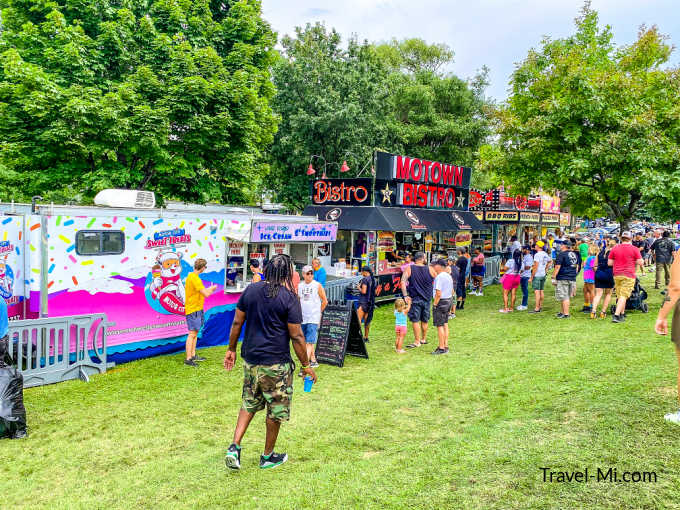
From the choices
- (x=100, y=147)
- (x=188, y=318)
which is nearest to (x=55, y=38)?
(x=100, y=147)

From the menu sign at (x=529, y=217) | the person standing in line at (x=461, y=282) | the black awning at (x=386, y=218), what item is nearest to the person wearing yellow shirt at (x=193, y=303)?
the black awning at (x=386, y=218)

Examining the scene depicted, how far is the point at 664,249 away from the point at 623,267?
18.7ft

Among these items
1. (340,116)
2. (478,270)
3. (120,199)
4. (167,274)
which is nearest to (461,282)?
(478,270)

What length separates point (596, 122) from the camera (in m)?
13.6

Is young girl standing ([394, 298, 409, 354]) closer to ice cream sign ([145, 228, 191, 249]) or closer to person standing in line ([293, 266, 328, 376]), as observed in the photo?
person standing in line ([293, 266, 328, 376])

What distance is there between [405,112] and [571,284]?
2253 cm

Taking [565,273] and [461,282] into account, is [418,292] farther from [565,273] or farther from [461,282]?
[461,282]

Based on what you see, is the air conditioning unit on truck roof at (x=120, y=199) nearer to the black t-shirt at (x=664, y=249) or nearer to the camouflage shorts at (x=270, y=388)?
the camouflage shorts at (x=270, y=388)

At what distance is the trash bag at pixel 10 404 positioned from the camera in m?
5.06

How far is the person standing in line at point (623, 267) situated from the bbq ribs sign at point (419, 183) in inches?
272

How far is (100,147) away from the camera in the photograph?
1356 cm

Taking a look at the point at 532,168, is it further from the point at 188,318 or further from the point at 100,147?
the point at 100,147

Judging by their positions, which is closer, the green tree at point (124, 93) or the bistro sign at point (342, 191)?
the green tree at point (124, 93)

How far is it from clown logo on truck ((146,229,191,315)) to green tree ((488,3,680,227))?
10629 millimetres
